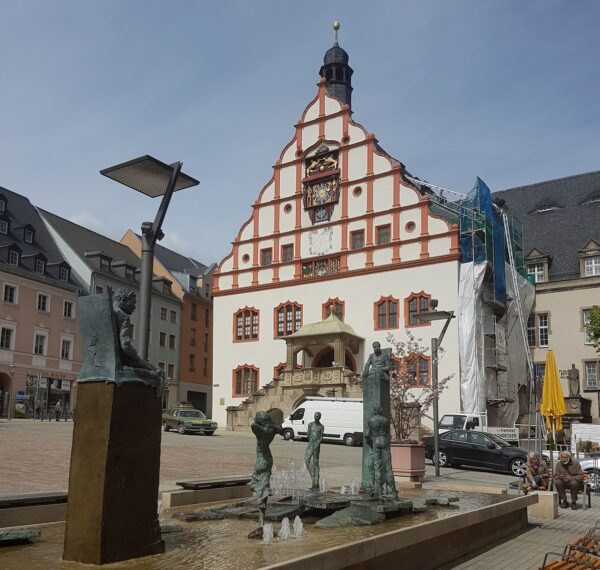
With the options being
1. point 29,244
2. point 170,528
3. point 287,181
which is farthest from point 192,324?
point 170,528

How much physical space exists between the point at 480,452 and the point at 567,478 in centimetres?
851

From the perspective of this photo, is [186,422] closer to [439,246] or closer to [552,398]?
[439,246]

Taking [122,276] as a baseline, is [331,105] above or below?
above

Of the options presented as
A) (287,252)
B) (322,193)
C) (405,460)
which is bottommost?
(405,460)

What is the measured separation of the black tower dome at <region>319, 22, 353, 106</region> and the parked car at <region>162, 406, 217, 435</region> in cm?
2809

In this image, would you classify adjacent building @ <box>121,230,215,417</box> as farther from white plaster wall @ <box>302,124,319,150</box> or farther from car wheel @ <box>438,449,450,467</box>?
car wheel @ <box>438,449,450,467</box>

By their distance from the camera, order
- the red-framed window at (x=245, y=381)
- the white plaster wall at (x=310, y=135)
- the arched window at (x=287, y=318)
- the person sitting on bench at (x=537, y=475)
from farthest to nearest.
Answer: the white plaster wall at (x=310, y=135) < the red-framed window at (x=245, y=381) < the arched window at (x=287, y=318) < the person sitting on bench at (x=537, y=475)

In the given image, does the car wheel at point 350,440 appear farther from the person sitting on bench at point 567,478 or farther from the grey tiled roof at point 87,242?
the grey tiled roof at point 87,242

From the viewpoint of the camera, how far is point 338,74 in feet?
175

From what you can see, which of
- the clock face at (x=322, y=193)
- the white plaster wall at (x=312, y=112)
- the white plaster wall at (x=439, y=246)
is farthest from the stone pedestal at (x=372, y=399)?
the white plaster wall at (x=312, y=112)

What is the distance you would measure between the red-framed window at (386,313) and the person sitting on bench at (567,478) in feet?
81.3

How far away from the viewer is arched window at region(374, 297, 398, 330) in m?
39.7

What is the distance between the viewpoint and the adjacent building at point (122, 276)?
53875 millimetres

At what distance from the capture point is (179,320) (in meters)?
60.6
